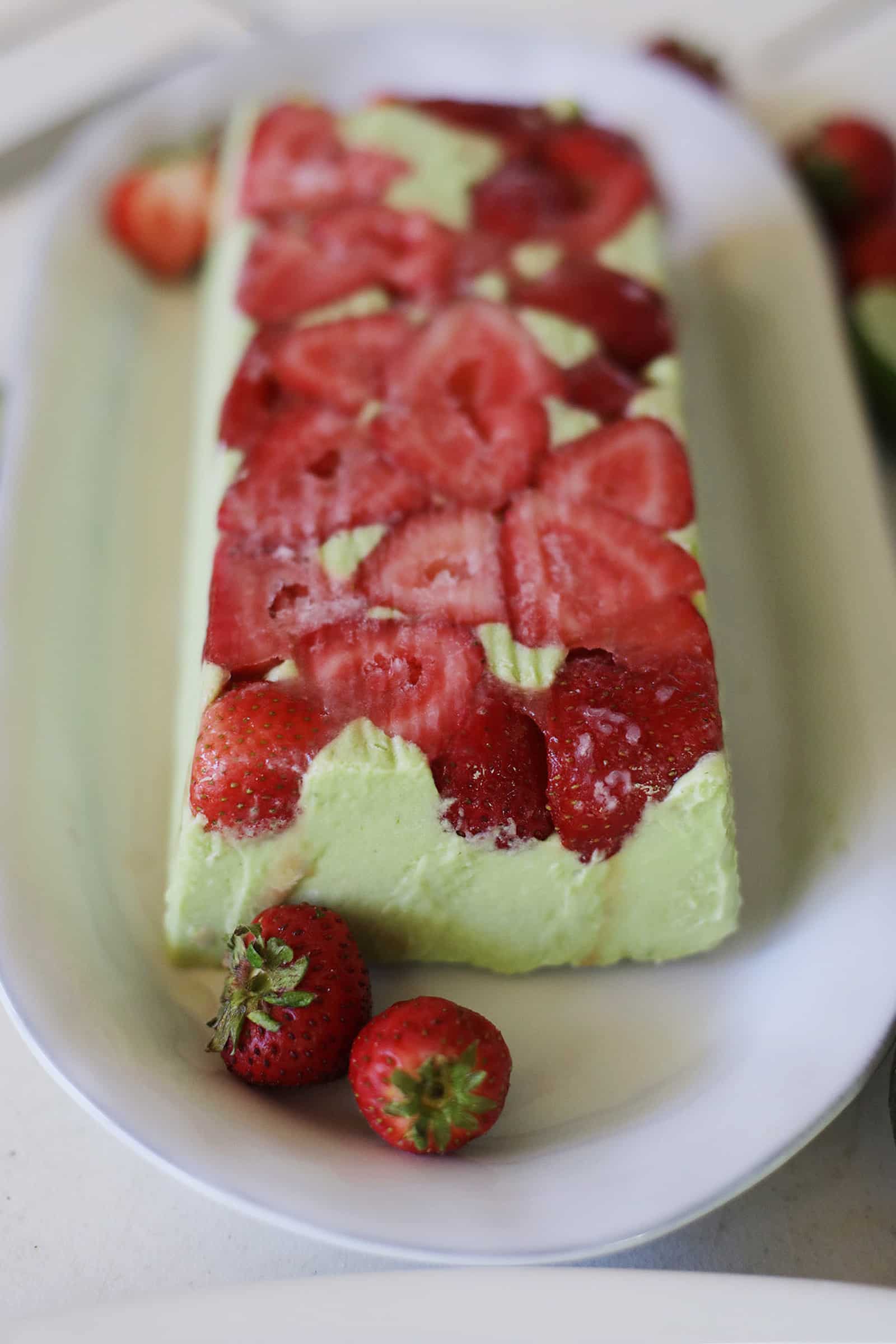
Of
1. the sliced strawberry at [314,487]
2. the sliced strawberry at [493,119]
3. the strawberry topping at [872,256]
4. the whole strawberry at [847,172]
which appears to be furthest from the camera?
the whole strawberry at [847,172]

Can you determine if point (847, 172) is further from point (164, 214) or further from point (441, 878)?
point (441, 878)

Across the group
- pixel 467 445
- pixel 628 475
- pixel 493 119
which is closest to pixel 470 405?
pixel 467 445

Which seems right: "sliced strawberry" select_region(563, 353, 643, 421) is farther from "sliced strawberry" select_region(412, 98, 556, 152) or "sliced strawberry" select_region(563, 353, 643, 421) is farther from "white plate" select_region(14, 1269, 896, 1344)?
"white plate" select_region(14, 1269, 896, 1344)

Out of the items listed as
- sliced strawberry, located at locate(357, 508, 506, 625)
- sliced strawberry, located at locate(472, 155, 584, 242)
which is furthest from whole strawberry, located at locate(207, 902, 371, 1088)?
sliced strawberry, located at locate(472, 155, 584, 242)

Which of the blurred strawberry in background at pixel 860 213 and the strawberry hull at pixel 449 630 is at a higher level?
the blurred strawberry in background at pixel 860 213

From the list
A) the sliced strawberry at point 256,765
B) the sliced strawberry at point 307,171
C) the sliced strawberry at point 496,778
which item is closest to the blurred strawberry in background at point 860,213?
the sliced strawberry at point 307,171

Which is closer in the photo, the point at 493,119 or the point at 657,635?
the point at 657,635

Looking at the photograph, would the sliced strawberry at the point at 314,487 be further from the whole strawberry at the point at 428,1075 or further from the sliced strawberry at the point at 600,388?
the whole strawberry at the point at 428,1075
